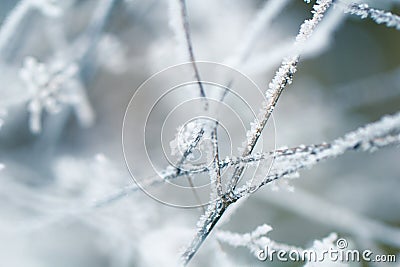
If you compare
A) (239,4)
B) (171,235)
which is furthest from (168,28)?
(171,235)

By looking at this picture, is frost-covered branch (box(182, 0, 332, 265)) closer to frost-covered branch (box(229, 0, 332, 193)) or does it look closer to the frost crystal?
frost-covered branch (box(229, 0, 332, 193))

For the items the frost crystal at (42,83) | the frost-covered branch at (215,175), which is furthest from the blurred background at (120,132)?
the frost-covered branch at (215,175)

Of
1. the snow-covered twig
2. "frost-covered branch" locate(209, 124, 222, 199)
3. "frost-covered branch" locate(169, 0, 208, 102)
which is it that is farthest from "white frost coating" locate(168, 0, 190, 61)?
the snow-covered twig

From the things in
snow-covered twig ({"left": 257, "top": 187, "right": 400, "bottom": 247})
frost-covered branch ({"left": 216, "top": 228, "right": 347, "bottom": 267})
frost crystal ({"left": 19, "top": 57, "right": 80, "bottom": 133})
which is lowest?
frost-covered branch ({"left": 216, "top": 228, "right": 347, "bottom": 267})

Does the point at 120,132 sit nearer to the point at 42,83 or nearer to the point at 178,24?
the point at 42,83

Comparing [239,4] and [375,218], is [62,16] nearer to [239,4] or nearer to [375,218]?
[239,4]

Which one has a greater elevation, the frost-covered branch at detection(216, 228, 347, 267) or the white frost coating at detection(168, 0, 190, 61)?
the white frost coating at detection(168, 0, 190, 61)

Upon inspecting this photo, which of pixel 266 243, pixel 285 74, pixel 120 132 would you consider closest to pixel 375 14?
pixel 285 74

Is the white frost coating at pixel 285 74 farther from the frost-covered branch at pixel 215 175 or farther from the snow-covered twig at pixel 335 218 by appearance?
the snow-covered twig at pixel 335 218

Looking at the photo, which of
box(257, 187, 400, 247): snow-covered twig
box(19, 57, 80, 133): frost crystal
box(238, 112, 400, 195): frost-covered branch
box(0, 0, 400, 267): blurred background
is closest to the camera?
box(238, 112, 400, 195): frost-covered branch
